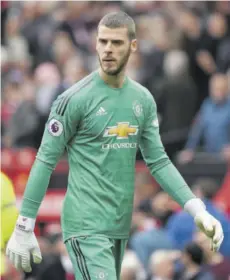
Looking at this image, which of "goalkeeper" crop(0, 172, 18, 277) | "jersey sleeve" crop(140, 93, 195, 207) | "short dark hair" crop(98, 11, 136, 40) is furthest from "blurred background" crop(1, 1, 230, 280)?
"short dark hair" crop(98, 11, 136, 40)

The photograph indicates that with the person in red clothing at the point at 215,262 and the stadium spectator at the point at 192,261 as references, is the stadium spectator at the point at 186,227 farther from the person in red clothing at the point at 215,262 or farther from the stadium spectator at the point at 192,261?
the stadium spectator at the point at 192,261

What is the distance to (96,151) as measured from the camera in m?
8.77

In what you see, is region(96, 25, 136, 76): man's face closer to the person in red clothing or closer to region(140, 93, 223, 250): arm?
region(140, 93, 223, 250): arm

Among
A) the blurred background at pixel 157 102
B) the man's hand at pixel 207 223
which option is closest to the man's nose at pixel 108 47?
the man's hand at pixel 207 223

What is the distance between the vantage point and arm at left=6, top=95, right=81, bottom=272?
28.3 feet

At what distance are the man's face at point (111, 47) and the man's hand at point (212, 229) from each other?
43.9 inches

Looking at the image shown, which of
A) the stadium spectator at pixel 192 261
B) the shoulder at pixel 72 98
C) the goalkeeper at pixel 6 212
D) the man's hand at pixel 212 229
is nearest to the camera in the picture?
the man's hand at pixel 212 229

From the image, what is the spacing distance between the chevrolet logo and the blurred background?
3114 mm

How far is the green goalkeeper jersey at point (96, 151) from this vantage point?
8664 millimetres

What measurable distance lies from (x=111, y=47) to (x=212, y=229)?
135 centimetres

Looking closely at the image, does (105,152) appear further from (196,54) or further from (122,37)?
(196,54)

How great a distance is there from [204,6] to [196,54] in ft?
5.00

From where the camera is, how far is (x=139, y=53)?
61.4 ft

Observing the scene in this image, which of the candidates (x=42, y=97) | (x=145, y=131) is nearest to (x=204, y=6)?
(x=42, y=97)
